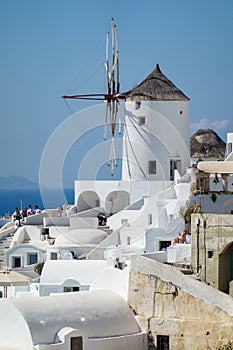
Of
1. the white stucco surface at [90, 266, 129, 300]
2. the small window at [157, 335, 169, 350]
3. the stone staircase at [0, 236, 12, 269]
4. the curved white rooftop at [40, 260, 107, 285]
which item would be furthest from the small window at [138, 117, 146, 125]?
the small window at [157, 335, 169, 350]

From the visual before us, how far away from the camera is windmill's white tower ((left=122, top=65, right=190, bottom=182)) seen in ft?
141

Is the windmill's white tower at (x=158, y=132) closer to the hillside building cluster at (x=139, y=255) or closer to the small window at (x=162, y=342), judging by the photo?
the hillside building cluster at (x=139, y=255)

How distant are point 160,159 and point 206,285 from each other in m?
15.5

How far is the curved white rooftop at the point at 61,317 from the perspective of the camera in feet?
88.8

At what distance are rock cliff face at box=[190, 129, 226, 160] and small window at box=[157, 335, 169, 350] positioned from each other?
15251mm

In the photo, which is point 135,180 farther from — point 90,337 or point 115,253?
point 90,337

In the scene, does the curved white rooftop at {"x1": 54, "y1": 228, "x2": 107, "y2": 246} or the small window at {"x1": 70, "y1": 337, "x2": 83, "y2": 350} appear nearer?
the small window at {"x1": 70, "y1": 337, "x2": 83, "y2": 350}

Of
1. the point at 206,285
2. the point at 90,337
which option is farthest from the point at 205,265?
the point at 90,337

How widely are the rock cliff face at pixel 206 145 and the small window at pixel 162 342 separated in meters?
15.3

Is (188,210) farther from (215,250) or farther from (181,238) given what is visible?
(215,250)

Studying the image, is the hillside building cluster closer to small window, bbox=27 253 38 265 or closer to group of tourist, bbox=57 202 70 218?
small window, bbox=27 253 38 265

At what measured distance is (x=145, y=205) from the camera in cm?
3966

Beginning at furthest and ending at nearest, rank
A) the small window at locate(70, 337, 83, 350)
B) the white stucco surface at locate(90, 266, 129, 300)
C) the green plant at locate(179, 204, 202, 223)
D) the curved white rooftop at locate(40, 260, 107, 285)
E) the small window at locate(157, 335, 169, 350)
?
the green plant at locate(179, 204, 202, 223), the curved white rooftop at locate(40, 260, 107, 285), the white stucco surface at locate(90, 266, 129, 300), the small window at locate(157, 335, 169, 350), the small window at locate(70, 337, 83, 350)

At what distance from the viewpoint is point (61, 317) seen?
27531 millimetres
